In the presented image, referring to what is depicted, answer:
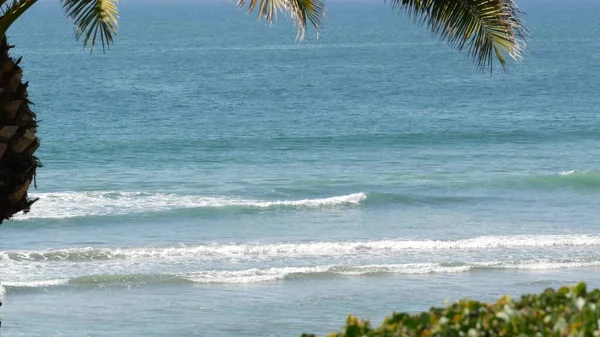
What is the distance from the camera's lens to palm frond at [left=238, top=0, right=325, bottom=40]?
9320 mm

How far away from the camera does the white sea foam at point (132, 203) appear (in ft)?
84.0

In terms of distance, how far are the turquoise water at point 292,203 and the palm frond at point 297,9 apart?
273 inches

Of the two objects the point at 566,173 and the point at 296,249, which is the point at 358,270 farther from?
the point at 566,173

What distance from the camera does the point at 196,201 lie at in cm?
2719

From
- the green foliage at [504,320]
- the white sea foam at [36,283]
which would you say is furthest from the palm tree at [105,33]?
the white sea foam at [36,283]

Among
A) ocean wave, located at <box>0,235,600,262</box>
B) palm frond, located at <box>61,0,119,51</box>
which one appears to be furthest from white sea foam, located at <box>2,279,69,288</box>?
palm frond, located at <box>61,0,119,51</box>

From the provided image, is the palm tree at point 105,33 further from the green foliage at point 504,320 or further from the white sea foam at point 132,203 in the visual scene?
the white sea foam at point 132,203

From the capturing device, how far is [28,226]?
2397 centimetres

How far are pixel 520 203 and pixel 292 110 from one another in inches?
967

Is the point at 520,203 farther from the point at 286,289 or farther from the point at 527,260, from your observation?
the point at 286,289

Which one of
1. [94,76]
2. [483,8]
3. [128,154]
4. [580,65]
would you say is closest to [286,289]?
[483,8]

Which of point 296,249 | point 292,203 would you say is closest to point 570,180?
point 292,203

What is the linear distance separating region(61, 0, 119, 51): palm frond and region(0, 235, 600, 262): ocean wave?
34.7 ft

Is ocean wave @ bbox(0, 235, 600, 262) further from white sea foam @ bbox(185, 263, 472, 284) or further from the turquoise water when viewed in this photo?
white sea foam @ bbox(185, 263, 472, 284)
